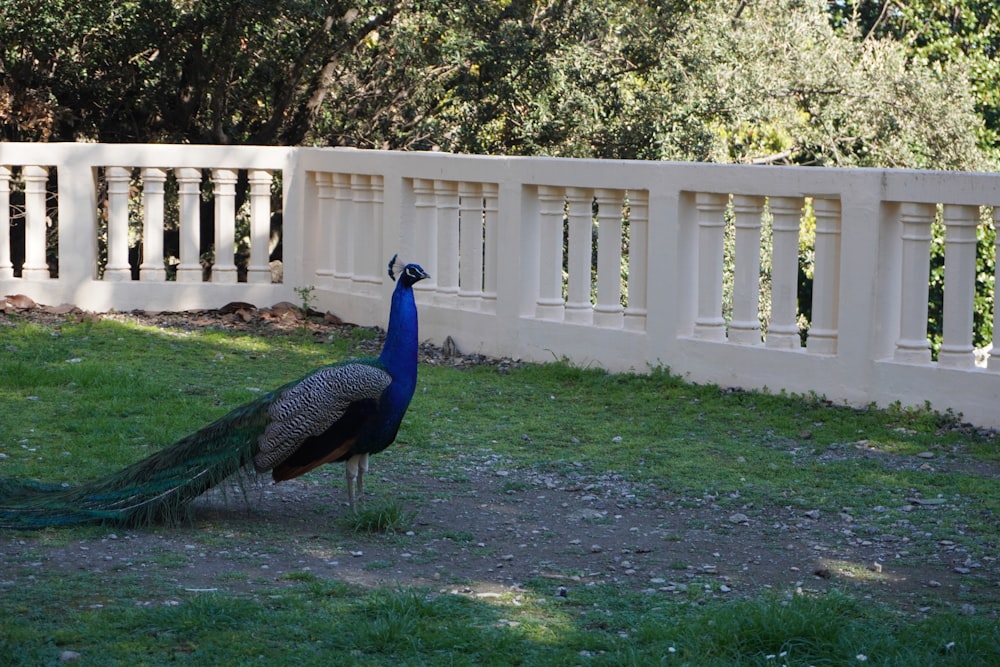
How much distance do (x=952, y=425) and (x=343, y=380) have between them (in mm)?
3721

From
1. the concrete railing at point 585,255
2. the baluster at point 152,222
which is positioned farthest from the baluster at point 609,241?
the baluster at point 152,222

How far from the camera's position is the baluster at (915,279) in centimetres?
785

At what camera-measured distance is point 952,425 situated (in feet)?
25.3

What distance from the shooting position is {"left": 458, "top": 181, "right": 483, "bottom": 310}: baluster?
10016mm

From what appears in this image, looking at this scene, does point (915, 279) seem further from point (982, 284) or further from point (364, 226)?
point (982, 284)

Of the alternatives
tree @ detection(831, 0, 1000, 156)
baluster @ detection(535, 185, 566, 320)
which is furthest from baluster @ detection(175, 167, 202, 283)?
tree @ detection(831, 0, 1000, 156)

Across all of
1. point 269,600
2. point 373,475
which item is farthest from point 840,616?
point 373,475

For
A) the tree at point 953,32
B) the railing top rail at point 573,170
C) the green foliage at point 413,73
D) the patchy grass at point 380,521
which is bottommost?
the patchy grass at point 380,521

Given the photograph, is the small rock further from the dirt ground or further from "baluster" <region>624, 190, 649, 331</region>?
"baluster" <region>624, 190, 649, 331</region>

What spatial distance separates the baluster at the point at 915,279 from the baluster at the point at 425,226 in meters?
3.71

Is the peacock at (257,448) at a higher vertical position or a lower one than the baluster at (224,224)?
lower

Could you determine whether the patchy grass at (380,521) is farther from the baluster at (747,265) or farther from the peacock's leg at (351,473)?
the baluster at (747,265)

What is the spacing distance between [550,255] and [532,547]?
13.8 ft

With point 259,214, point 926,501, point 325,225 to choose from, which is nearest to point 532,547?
point 926,501
